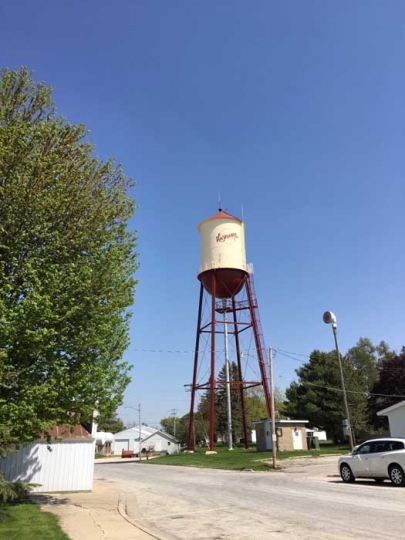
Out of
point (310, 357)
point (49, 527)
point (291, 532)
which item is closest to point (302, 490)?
point (291, 532)

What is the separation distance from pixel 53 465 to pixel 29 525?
9467mm

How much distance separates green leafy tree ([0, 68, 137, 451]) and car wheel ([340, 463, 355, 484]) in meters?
9.90

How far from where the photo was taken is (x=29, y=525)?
10.4 metres

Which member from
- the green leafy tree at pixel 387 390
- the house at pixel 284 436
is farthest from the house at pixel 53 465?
the green leafy tree at pixel 387 390

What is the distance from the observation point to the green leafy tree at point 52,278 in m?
11.7

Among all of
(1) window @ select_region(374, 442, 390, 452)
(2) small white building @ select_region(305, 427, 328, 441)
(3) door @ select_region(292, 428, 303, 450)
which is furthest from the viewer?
(2) small white building @ select_region(305, 427, 328, 441)

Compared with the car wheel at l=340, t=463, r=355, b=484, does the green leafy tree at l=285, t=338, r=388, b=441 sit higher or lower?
higher

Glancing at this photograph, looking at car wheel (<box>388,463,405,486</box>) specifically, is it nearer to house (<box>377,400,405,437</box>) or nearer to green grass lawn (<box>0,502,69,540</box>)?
green grass lawn (<box>0,502,69,540</box>)

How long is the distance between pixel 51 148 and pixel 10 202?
235 centimetres

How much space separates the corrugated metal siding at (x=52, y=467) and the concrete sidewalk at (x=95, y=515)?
832mm

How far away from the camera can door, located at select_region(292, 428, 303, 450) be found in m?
42.6

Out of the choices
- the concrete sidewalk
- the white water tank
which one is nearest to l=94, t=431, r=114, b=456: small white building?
the white water tank

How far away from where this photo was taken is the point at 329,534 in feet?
28.1

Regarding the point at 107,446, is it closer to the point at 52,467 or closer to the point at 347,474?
the point at 52,467
